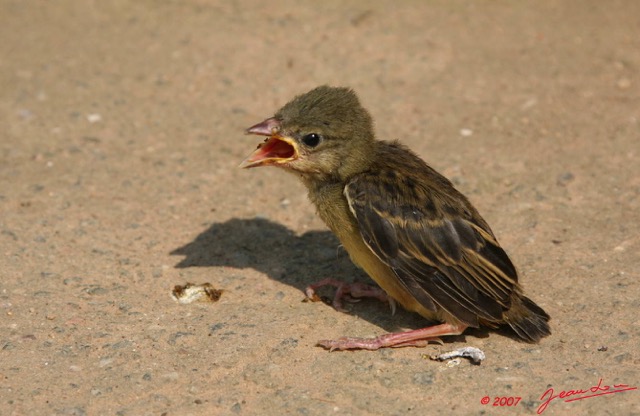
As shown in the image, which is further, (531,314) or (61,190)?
(61,190)

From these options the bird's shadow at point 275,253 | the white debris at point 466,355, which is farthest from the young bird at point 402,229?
the bird's shadow at point 275,253

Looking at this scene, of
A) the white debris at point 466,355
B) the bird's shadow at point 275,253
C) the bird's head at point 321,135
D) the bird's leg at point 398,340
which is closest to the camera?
the white debris at point 466,355

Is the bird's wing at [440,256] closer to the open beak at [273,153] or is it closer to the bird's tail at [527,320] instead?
the bird's tail at [527,320]

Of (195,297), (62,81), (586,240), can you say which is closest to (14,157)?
(62,81)

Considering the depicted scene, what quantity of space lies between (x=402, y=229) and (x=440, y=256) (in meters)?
0.29

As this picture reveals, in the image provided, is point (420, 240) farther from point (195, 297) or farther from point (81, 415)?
point (81, 415)

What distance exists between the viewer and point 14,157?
786 centimetres

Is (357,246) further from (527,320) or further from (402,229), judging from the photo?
(527,320)

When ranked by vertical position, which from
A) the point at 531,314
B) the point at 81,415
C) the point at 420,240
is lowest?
the point at 81,415

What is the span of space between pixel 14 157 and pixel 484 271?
14.4 feet

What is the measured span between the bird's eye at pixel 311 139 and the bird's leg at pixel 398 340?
4.29 ft

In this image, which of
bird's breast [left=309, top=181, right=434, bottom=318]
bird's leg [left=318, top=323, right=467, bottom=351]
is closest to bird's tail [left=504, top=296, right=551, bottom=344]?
bird's leg [left=318, top=323, right=467, bottom=351]

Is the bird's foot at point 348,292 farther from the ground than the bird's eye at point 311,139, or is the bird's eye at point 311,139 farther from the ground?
the bird's eye at point 311,139

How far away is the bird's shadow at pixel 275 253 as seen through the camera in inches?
255
